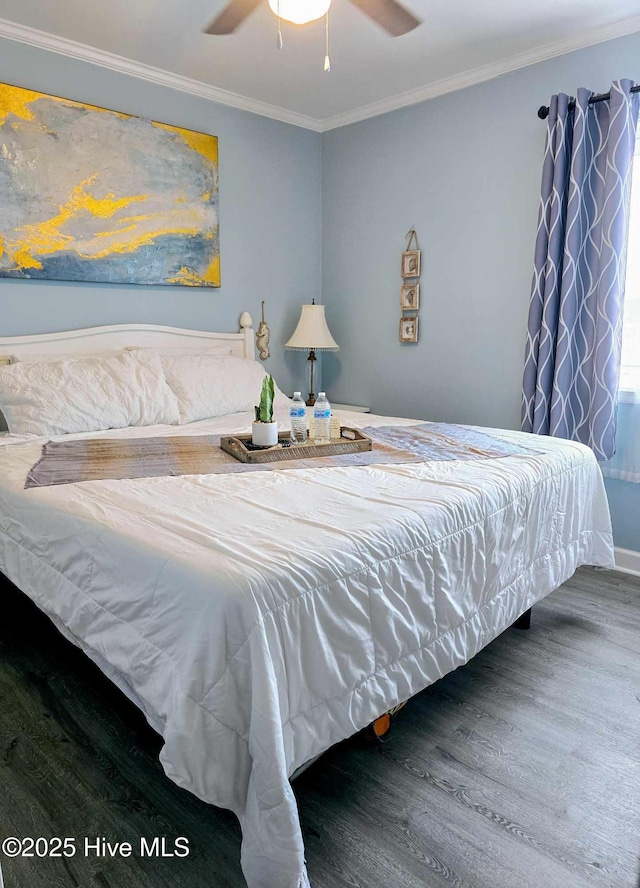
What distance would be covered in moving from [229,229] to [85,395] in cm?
161

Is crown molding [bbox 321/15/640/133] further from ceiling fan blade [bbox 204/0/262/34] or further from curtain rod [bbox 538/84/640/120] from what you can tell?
ceiling fan blade [bbox 204/0/262/34]

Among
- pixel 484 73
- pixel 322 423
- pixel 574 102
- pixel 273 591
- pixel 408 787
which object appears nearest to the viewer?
pixel 273 591

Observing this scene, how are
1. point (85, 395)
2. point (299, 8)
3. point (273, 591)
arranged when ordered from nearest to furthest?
point (273, 591)
point (299, 8)
point (85, 395)

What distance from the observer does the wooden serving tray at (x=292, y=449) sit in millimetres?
2193

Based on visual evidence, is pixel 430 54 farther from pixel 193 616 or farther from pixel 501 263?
pixel 193 616

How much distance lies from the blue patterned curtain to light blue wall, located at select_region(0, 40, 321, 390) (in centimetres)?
175

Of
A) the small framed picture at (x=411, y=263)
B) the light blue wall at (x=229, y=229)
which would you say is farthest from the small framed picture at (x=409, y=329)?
the light blue wall at (x=229, y=229)

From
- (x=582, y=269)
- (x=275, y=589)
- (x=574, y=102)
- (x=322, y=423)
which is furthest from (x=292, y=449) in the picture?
(x=574, y=102)

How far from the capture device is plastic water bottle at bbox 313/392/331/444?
95.7 inches

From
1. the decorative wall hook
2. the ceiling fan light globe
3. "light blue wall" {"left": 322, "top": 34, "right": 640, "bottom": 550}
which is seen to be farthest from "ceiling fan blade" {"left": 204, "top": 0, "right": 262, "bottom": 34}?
the decorative wall hook

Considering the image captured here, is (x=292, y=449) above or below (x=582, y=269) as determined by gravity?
below

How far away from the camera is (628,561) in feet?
10.1

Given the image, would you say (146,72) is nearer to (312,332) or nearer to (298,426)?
(312,332)

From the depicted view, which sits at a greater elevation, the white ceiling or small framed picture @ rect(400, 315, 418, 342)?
the white ceiling
